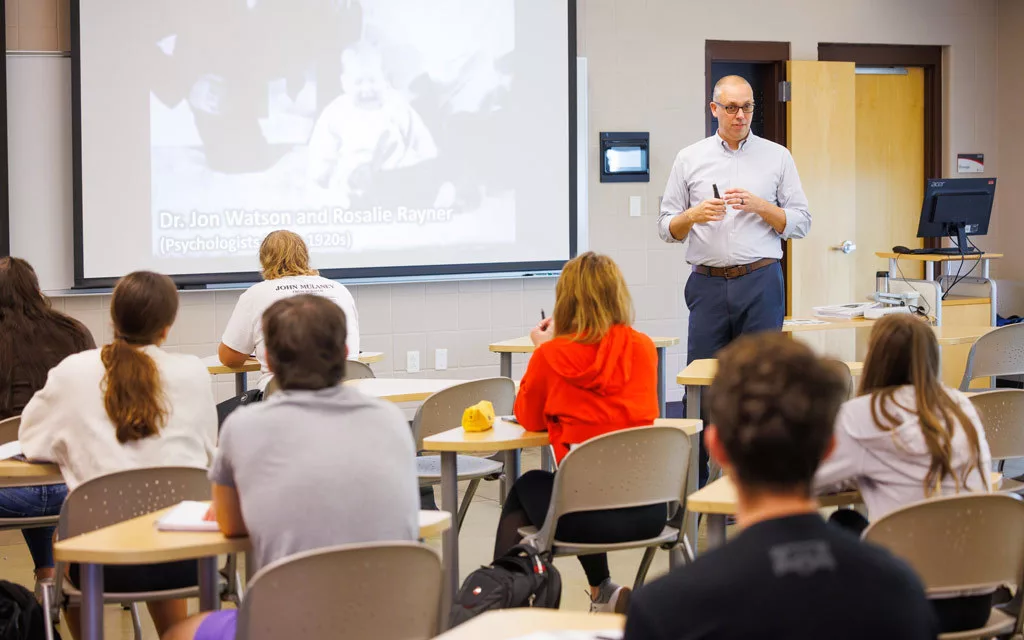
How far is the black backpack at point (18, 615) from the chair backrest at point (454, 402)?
162 centimetres

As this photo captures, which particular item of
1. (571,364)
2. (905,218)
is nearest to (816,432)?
(571,364)

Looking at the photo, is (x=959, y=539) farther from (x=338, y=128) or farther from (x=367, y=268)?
(x=338, y=128)

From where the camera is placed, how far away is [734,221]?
16.4 ft

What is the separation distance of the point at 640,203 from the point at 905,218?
2.29 m

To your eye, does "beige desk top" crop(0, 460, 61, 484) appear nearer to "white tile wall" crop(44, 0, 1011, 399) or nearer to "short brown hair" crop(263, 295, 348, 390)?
"short brown hair" crop(263, 295, 348, 390)

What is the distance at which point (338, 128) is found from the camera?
20.8 feet

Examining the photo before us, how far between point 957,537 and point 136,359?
1.97m

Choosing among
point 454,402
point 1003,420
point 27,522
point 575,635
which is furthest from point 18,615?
point 1003,420

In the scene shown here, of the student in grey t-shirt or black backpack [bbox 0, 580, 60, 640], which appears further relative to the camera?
black backpack [bbox 0, 580, 60, 640]

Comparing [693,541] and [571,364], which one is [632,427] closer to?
[571,364]

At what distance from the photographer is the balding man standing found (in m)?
4.91

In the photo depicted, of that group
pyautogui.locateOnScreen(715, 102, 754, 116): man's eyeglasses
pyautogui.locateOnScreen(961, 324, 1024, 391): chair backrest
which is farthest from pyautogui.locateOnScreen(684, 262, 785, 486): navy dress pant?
pyautogui.locateOnScreen(961, 324, 1024, 391): chair backrest

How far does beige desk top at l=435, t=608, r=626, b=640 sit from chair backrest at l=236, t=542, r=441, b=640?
23 cm

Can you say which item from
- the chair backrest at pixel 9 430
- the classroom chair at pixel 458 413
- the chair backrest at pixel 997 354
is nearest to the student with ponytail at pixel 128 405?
the chair backrest at pixel 9 430
